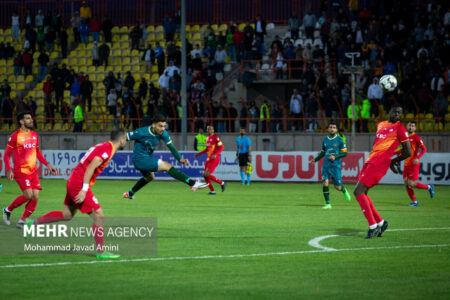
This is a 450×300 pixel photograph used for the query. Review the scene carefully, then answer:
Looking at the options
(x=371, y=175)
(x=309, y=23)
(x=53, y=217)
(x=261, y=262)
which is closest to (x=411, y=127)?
(x=371, y=175)

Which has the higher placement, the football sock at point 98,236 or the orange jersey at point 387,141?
the orange jersey at point 387,141

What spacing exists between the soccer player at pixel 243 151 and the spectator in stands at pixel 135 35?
1287cm

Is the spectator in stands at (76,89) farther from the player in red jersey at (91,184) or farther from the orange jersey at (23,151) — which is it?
the player in red jersey at (91,184)

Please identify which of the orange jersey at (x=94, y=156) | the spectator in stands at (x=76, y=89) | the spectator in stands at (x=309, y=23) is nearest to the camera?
the orange jersey at (x=94, y=156)

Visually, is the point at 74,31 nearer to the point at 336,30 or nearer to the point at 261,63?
the point at 261,63

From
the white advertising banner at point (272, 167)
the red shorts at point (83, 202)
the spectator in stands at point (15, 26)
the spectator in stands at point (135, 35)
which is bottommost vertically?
the white advertising banner at point (272, 167)

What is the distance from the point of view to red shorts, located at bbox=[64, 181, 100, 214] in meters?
9.97

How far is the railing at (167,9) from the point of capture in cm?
3759

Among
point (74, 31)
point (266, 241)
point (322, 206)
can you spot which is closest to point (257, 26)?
point (74, 31)

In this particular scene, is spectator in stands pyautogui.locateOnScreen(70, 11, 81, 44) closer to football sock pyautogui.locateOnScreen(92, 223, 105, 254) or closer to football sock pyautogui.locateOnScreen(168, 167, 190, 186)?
football sock pyautogui.locateOnScreen(168, 167, 190, 186)

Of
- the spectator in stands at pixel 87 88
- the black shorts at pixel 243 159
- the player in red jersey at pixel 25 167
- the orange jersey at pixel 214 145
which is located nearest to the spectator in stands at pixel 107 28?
the spectator in stands at pixel 87 88

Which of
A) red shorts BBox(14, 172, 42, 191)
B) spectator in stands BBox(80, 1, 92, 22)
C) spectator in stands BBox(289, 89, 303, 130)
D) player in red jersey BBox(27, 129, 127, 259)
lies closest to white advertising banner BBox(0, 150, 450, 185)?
spectator in stands BBox(289, 89, 303, 130)

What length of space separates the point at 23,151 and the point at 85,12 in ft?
90.4

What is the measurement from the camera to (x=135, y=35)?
39.2 metres
